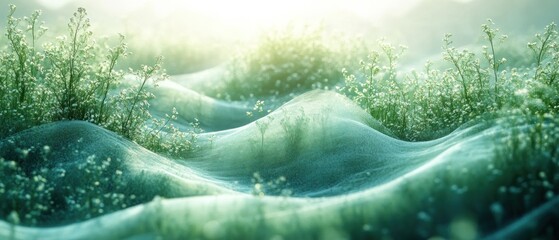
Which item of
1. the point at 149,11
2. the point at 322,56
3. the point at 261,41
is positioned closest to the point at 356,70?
the point at 322,56

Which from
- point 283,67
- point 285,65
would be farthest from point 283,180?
point 283,67

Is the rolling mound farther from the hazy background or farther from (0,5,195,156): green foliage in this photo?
the hazy background

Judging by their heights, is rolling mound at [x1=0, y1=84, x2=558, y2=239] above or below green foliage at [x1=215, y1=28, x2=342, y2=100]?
below

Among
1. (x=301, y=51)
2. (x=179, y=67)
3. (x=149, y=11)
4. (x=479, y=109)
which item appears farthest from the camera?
(x=149, y=11)

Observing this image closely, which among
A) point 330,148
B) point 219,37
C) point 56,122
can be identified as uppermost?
point 219,37

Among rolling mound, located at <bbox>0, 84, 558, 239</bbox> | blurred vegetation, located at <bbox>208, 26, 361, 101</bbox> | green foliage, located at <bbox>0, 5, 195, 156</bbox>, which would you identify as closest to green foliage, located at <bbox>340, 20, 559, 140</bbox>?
rolling mound, located at <bbox>0, 84, 558, 239</bbox>

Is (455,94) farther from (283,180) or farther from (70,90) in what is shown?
(70,90)

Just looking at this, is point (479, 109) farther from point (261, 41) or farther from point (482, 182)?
point (261, 41)
